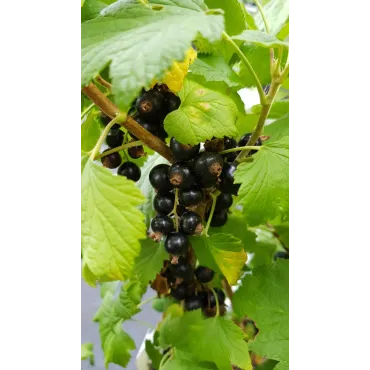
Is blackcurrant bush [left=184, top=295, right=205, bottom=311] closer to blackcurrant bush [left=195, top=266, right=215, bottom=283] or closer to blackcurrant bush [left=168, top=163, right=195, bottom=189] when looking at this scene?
blackcurrant bush [left=195, top=266, right=215, bottom=283]

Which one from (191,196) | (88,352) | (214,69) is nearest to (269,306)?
(191,196)

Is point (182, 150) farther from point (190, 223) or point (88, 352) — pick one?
point (88, 352)

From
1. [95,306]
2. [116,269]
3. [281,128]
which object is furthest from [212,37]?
[95,306]

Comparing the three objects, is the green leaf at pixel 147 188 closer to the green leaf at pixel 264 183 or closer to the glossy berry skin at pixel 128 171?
the glossy berry skin at pixel 128 171

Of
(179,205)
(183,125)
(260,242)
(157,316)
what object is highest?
(183,125)

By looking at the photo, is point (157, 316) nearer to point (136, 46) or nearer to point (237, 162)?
point (237, 162)
